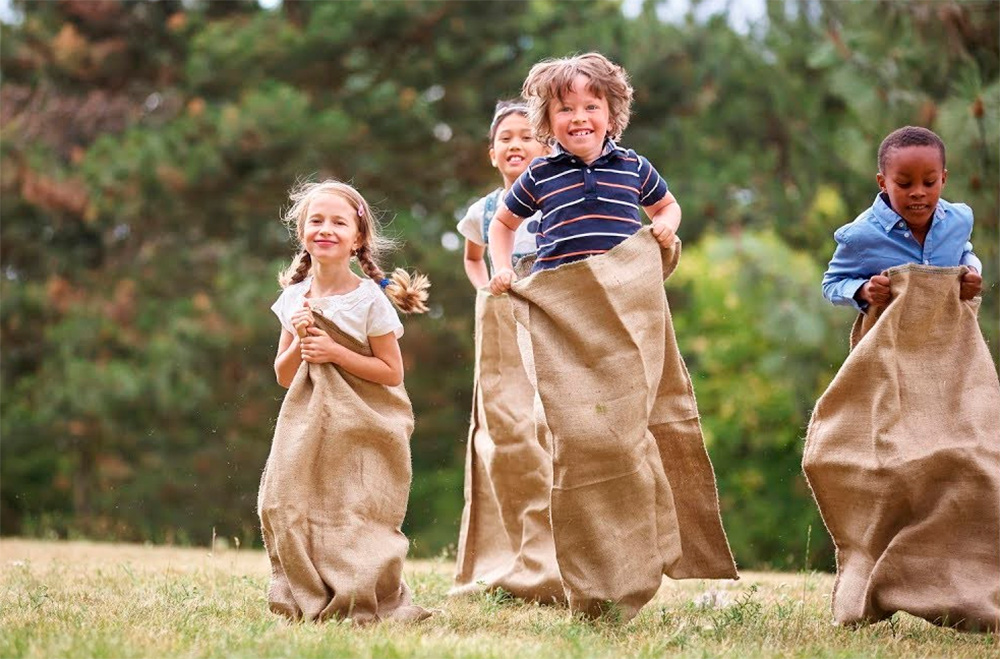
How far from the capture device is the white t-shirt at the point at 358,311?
4.94 m

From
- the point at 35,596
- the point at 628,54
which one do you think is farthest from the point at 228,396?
the point at 35,596

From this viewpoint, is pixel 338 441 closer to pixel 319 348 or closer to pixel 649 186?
pixel 319 348

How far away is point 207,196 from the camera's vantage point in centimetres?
1725

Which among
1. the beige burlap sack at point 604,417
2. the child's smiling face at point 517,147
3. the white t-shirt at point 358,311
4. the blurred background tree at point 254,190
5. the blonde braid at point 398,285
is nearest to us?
the beige burlap sack at point 604,417

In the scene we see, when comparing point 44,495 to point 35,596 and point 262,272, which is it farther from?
point 35,596

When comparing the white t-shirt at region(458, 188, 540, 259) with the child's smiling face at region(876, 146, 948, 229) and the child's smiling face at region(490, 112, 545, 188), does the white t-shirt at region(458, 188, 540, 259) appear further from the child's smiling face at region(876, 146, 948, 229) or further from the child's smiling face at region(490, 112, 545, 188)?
the child's smiling face at region(876, 146, 948, 229)

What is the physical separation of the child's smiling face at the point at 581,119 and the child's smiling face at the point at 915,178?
1.11 meters

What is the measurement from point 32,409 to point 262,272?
12.3 feet

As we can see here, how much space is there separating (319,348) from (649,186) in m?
1.42

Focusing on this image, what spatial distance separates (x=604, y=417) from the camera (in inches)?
184

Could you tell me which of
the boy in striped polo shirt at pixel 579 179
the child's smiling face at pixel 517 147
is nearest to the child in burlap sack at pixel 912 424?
the boy in striped polo shirt at pixel 579 179

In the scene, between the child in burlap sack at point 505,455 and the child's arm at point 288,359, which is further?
the child in burlap sack at point 505,455

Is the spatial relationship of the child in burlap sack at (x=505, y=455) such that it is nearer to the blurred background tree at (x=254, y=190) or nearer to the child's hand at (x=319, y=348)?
the child's hand at (x=319, y=348)

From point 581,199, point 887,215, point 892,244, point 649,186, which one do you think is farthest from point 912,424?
point 581,199
